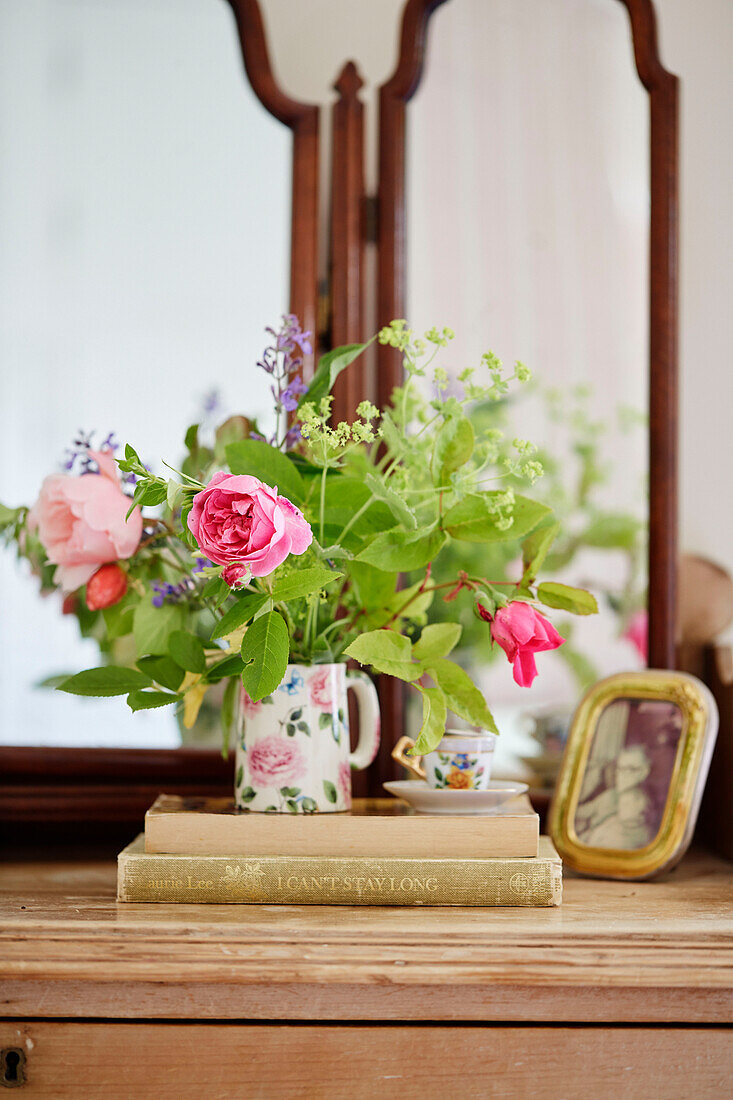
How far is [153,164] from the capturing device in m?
1.18

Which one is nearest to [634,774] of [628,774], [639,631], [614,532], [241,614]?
[628,774]

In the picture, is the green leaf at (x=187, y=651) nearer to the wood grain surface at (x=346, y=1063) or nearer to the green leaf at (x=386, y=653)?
the green leaf at (x=386, y=653)

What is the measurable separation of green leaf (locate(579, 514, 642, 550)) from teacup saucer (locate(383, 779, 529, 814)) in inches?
14.2

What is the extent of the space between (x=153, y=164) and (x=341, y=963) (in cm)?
93

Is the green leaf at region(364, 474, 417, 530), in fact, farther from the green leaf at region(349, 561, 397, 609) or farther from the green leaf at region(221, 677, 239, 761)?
the green leaf at region(221, 677, 239, 761)

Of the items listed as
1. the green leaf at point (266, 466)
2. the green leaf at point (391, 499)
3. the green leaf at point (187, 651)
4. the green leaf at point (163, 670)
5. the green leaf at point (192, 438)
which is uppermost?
the green leaf at point (192, 438)

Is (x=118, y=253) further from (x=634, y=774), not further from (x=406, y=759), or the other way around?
(x=634, y=774)

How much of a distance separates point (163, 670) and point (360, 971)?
0.34 meters

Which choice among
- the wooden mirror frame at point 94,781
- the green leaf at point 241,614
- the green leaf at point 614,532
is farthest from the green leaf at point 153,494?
the green leaf at point 614,532

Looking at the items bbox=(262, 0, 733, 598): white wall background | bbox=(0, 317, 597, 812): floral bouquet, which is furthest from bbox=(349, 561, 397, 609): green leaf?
bbox=(262, 0, 733, 598): white wall background

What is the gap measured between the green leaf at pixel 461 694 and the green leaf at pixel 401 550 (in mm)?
98

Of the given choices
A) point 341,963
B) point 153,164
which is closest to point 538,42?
point 153,164

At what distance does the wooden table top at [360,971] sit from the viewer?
0.71 metres

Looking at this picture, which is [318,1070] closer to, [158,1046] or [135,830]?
[158,1046]
